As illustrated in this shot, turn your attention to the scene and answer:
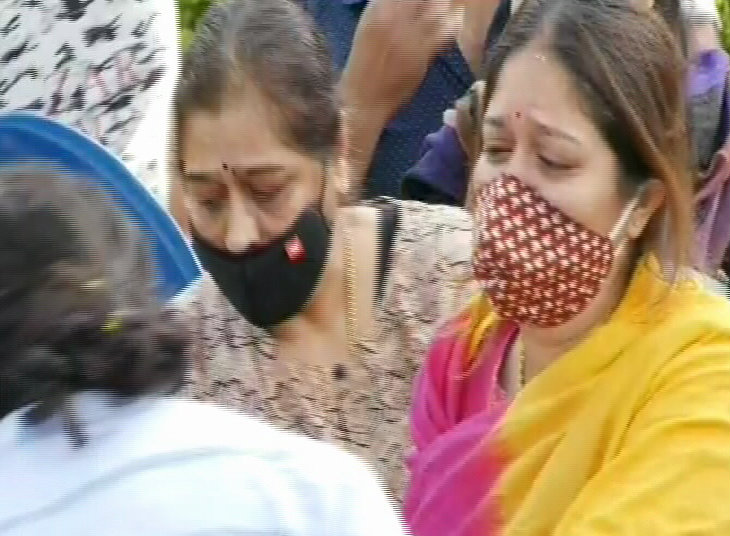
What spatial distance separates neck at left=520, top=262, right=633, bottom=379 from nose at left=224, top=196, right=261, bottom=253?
1.50 feet

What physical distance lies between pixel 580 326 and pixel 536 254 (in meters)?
0.12

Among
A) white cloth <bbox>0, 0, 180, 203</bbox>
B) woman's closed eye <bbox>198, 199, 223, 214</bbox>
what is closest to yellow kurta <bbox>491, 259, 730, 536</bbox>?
woman's closed eye <bbox>198, 199, 223, 214</bbox>

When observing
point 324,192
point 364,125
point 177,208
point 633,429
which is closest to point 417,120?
point 364,125

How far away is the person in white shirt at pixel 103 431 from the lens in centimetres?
109

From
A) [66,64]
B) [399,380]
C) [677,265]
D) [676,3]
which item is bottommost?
[399,380]

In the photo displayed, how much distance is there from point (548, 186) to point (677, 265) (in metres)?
0.19

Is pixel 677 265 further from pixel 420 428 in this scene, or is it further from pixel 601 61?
pixel 420 428

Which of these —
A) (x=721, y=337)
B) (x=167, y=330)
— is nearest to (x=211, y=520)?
(x=167, y=330)

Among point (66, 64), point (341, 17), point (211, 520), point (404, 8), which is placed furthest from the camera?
point (341, 17)

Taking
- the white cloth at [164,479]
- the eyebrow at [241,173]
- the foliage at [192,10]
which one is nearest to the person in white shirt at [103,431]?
Result: the white cloth at [164,479]

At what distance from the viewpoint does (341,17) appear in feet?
9.07

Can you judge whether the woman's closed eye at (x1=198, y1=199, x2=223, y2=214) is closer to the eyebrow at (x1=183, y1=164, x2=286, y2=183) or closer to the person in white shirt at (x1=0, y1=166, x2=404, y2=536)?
the eyebrow at (x1=183, y1=164, x2=286, y2=183)

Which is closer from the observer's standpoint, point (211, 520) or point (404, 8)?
point (211, 520)

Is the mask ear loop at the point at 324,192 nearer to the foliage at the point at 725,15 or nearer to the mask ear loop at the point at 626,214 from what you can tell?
the mask ear loop at the point at 626,214
